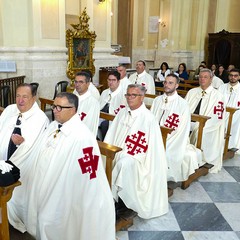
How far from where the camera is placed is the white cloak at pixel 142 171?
3428mm

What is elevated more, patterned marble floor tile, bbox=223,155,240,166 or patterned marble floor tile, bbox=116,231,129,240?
patterned marble floor tile, bbox=116,231,129,240

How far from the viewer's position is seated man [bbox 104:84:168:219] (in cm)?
343

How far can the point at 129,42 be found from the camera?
14.3 meters

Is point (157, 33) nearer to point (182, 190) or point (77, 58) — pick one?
point (77, 58)

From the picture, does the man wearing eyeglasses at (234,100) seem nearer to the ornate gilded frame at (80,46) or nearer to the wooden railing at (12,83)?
the ornate gilded frame at (80,46)

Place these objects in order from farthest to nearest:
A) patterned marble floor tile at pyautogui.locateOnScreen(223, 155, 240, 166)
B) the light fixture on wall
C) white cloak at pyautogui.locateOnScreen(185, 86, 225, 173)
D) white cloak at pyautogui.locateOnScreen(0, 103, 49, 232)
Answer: the light fixture on wall
patterned marble floor tile at pyautogui.locateOnScreen(223, 155, 240, 166)
white cloak at pyautogui.locateOnScreen(185, 86, 225, 173)
white cloak at pyautogui.locateOnScreen(0, 103, 49, 232)

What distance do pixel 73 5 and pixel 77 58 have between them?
6.82ft

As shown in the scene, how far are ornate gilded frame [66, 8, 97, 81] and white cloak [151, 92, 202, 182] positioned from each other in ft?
15.7

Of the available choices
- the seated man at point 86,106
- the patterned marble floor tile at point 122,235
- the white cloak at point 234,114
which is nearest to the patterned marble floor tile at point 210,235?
the patterned marble floor tile at point 122,235

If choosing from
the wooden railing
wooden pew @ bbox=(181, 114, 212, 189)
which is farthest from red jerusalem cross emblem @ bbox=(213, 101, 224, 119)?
the wooden railing

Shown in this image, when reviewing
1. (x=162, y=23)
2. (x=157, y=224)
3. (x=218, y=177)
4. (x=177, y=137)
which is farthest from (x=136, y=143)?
(x=162, y=23)

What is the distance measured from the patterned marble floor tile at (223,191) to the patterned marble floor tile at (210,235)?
2.58 ft

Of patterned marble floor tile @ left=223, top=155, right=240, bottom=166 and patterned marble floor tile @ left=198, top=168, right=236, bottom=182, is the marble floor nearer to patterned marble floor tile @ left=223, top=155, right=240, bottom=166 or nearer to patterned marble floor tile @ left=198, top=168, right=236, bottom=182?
patterned marble floor tile @ left=198, top=168, right=236, bottom=182

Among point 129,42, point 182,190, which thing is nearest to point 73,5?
point 129,42
